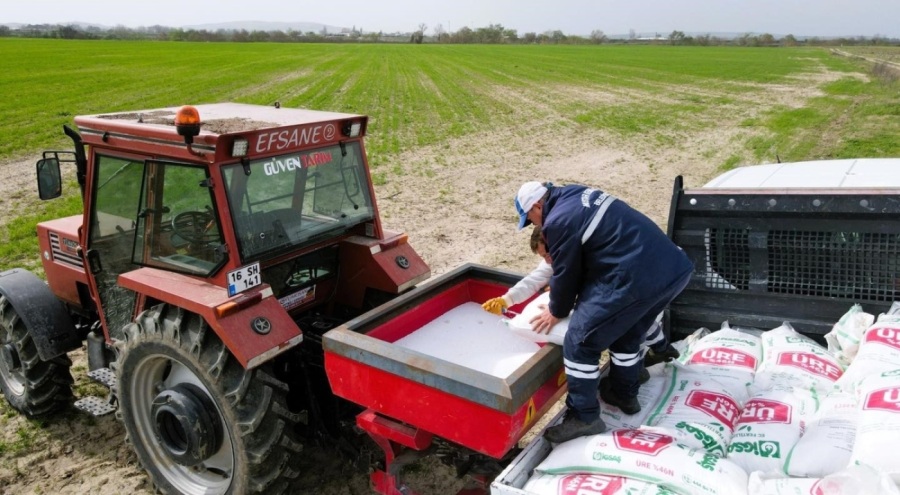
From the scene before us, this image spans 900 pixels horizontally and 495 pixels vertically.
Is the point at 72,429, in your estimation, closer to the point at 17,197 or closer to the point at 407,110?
the point at 17,197

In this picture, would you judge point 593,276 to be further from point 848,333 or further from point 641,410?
point 848,333

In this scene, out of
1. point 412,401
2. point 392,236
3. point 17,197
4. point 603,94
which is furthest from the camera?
point 603,94

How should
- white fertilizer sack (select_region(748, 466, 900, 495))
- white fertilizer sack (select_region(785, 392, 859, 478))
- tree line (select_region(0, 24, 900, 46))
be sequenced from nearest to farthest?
white fertilizer sack (select_region(748, 466, 900, 495)) < white fertilizer sack (select_region(785, 392, 859, 478)) < tree line (select_region(0, 24, 900, 46))

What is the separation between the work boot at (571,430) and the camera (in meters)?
3.06

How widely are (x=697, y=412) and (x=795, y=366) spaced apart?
721mm

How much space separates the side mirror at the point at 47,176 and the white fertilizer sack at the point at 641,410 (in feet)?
11.6

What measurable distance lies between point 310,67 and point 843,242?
3892cm

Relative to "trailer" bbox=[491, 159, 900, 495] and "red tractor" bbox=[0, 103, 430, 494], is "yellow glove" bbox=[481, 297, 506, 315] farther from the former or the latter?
"trailer" bbox=[491, 159, 900, 495]

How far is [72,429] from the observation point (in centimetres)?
496

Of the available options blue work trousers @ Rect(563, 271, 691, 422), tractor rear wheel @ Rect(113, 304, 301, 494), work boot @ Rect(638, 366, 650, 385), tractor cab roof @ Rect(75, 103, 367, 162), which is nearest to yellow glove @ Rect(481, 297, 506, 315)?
blue work trousers @ Rect(563, 271, 691, 422)

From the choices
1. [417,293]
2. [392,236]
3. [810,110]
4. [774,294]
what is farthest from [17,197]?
[810,110]

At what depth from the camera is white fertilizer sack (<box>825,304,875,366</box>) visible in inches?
145

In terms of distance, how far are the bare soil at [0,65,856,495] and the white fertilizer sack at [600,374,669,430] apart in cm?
136

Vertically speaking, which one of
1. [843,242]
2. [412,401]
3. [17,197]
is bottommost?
[17,197]
